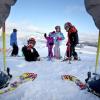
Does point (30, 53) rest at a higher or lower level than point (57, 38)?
lower

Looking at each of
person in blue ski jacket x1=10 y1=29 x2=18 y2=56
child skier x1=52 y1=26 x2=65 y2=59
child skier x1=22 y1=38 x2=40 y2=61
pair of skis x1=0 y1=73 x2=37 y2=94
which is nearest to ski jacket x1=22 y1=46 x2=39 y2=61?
child skier x1=22 y1=38 x2=40 y2=61

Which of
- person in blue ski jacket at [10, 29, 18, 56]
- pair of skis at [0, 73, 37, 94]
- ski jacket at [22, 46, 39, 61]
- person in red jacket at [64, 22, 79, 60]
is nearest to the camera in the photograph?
pair of skis at [0, 73, 37, 94]

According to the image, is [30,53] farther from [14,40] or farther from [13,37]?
[14,40]

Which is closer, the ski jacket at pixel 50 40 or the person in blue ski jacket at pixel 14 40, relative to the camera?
the ski jacket at pixel 50 40

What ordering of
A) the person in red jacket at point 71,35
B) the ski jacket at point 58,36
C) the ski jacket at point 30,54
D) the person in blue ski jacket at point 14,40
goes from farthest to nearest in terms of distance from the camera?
the person in blue ski jacket at point 14,40, the ski jacket at point 58,36, the person in red jacket at point 71,35, the ski jacket at point 30,54

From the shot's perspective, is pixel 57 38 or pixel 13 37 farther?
pixel 13 37

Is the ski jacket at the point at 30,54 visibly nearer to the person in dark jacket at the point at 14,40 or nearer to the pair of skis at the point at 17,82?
the pair of skis at the point at 17,82

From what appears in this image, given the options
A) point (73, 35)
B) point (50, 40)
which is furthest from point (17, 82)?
point (50, 40)

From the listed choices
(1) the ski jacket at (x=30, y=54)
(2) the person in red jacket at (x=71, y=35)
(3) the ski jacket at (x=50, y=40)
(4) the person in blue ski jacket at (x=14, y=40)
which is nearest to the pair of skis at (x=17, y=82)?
(1) the ski jacket at (x=30, y=54)

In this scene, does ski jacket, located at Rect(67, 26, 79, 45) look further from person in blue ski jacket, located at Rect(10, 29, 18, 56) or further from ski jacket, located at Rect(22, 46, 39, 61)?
person in blue ski jacket, located at Rect(10, 29, 18, 56)

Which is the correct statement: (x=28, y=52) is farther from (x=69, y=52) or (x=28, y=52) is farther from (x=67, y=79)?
(x=67, y=79)

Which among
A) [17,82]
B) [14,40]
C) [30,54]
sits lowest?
[17,82]

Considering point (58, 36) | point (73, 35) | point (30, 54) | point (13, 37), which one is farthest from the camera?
point (13, 37)

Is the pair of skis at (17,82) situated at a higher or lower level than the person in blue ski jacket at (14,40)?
lower
